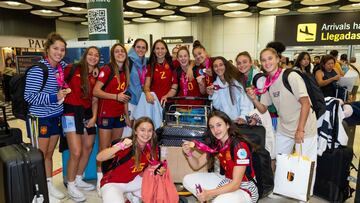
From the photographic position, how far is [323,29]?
36.3ft

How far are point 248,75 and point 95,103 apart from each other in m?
1.61

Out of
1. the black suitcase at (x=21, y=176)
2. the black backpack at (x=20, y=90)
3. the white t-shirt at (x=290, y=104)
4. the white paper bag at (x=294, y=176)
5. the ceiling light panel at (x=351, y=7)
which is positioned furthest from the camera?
the ceiling light panel at (x=351, y=7)

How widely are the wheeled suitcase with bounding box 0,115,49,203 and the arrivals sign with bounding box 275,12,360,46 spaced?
11199 mm

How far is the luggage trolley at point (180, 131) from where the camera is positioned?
9.17 feet

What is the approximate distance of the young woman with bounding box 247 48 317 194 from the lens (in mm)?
2364

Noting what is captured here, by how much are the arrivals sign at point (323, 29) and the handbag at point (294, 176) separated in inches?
393

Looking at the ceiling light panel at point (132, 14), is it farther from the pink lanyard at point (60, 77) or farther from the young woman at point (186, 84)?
the pink lanyard at point (60, 77)

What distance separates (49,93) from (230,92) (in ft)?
5.55

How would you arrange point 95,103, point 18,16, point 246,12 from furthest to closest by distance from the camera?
point 18,16
point 246,12
point 95,103

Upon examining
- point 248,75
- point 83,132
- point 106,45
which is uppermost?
point 106,45

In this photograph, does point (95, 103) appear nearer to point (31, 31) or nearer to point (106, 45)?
point (106, 45)

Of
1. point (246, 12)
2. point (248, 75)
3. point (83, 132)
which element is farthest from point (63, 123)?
point (246, 12)

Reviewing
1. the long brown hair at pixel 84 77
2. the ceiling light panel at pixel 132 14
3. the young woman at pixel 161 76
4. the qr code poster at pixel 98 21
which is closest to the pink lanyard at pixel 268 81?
the young woman at pixel 161 76

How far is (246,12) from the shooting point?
12.6 metres
